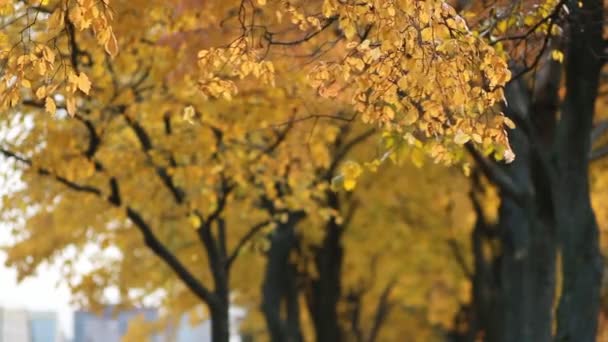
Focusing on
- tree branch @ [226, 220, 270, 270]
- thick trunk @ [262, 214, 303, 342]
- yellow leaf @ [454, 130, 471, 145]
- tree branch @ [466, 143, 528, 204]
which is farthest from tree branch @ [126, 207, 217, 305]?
yellow leaf @ [454, 130, 471, 145]

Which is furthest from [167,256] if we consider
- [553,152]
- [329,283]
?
[329,283]

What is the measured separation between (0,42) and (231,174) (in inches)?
370

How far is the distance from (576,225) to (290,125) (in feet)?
13.0

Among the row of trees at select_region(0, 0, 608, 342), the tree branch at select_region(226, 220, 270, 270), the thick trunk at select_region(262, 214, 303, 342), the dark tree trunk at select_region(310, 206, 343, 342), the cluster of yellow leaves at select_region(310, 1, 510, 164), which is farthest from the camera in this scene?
the dark tree trunk at select_region(310, 206, 343, 342)

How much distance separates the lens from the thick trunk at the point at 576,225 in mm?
14844

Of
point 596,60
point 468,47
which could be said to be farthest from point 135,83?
point 468,47

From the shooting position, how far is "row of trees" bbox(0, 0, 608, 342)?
9953 mm

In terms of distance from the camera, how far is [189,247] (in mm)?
30359

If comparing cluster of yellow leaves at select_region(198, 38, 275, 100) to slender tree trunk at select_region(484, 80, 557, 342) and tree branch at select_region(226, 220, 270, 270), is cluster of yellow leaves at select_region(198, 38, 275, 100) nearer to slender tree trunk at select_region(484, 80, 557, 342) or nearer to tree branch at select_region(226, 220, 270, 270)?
slender tree trunk at select_region(484, 80, 557, 342)

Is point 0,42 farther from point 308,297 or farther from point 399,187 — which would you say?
point 308,297

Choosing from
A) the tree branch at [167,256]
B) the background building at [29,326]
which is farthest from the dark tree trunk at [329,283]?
the background building at [29,326]

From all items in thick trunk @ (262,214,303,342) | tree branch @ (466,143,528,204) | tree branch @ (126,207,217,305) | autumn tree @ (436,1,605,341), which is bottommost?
autumn tree @ (436,1,605,341)

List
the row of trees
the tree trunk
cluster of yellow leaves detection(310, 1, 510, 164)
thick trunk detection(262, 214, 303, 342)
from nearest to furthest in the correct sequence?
1. cluster of yellow leaves detection(310, 1, 510, 164)
2. the row of trees
3. the tree trunk
4. thick trunk detection(262, 214, 303, 342)

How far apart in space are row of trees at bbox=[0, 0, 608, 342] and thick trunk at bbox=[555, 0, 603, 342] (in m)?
0.02
